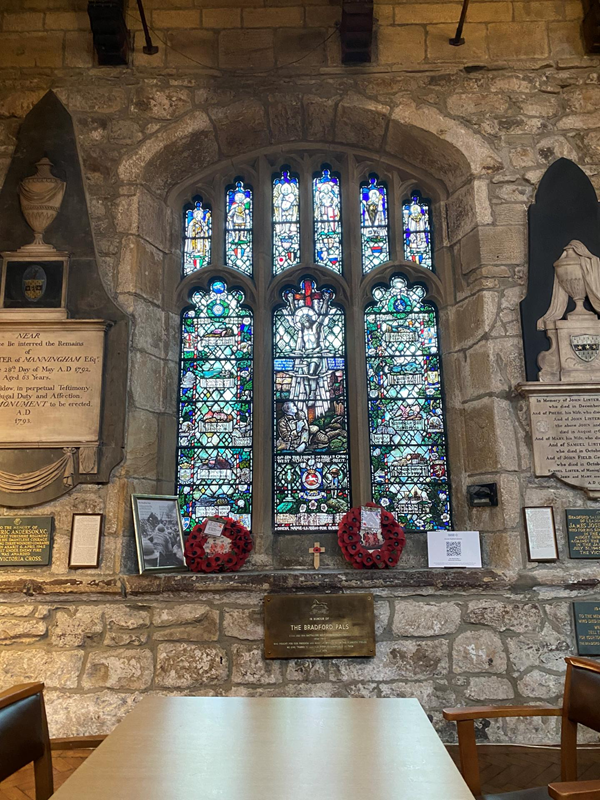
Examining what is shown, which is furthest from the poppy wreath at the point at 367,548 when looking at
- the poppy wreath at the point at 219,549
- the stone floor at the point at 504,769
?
the stone floor at the point at 504,769

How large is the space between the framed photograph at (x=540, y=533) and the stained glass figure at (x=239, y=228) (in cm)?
260

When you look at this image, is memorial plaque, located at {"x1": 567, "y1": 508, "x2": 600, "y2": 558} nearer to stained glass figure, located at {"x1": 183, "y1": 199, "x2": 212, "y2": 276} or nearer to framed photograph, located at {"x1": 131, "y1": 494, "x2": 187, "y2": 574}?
framed photograph, located at {"x1": 131, "y1": 494, "x2": 187, "y2": 574}

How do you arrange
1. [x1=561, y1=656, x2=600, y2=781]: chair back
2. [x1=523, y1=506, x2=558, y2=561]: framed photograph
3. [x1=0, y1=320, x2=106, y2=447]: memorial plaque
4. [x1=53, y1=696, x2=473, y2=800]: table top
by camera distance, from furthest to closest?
1. [x1=0, y1=320, x2=106, y2=447]: memorial plaque
2. [x1=523, y1=506, x2=558, y2=561]: framed photograph
3. [x1=561, y1=656, x2=600, y2=781]: chair back
4. [x1=53, y1=696, x2=473, y2=800]: table top

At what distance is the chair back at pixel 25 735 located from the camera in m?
1.69

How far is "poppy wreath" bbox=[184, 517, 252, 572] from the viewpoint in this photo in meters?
3.91

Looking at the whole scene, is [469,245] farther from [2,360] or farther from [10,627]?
[10,627]

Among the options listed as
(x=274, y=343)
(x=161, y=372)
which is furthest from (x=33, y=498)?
(x=274, y=343)

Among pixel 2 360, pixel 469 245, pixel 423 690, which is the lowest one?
pixel 423 690

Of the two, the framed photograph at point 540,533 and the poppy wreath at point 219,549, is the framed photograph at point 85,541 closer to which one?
the poppy wreath at point 219,549

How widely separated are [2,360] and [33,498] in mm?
921

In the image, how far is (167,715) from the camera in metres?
1.92

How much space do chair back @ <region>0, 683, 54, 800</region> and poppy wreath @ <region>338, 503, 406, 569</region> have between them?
2287 millimetres

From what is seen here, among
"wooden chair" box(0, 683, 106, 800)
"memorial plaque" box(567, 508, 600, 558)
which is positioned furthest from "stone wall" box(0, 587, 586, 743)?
"wooden chair" box(0, 683, 106, 800)

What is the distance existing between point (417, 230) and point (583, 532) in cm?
246
